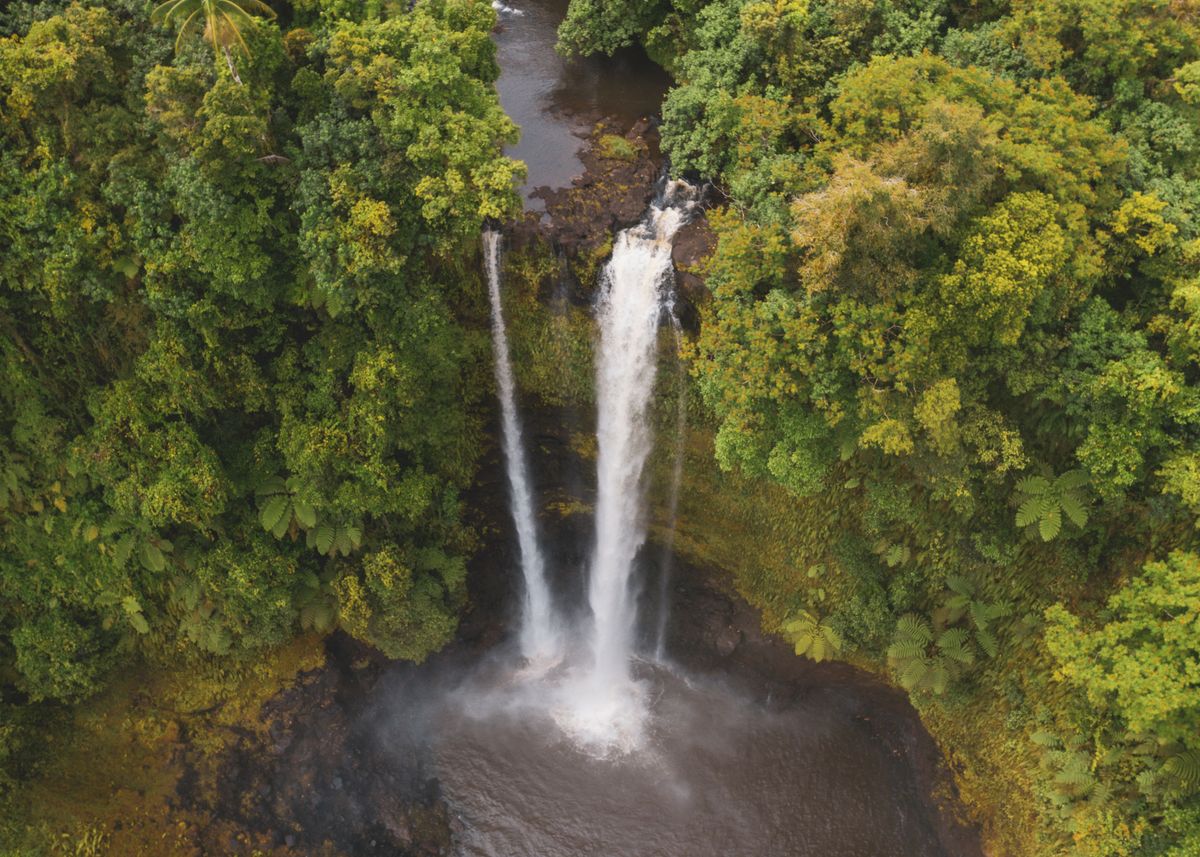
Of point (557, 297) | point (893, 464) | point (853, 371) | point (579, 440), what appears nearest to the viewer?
point (853, 371)

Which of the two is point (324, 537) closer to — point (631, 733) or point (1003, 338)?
point (631, 733)

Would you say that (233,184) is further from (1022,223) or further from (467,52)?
(1022,223)

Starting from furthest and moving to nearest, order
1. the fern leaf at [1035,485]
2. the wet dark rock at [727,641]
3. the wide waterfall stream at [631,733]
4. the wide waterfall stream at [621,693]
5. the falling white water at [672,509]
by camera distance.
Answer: the wet dark rock at [727,641] < the wide waterfall stream at [621,693] < the wide waterfall stream at [631,733] < the falling white water at [672,509] < the fern leaf at [1035,485]

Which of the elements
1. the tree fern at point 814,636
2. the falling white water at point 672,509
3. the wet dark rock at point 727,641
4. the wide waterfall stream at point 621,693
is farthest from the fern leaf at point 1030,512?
the wet dark rock at point 727,641

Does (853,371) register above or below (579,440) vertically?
above

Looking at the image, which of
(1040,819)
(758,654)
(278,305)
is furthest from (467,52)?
(1040,819)

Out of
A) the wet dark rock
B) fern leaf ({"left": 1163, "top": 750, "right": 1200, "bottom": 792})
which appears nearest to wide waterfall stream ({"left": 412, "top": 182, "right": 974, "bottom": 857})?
the wet dark rock

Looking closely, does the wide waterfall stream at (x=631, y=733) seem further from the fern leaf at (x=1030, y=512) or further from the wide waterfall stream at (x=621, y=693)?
the fern leaf at (x=1030, y=512)
